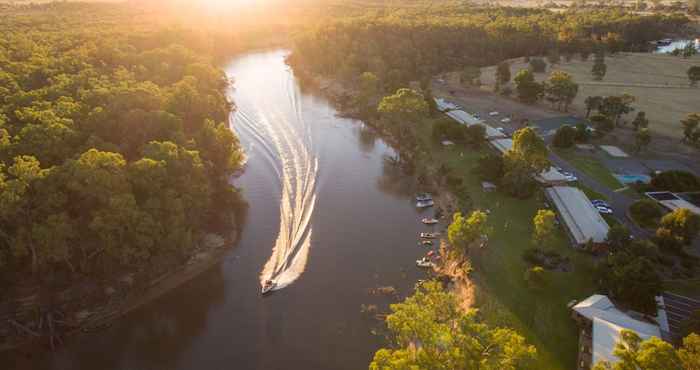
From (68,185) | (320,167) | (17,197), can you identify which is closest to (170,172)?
(68,185)

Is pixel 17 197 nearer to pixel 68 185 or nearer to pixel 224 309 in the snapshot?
pixel 68 185

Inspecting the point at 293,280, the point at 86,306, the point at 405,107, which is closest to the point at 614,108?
the point at 405,107

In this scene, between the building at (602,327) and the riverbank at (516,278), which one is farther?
the riverbank at (516,278)

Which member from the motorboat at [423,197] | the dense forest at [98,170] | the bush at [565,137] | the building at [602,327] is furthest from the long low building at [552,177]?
the dense forest at [98,170]

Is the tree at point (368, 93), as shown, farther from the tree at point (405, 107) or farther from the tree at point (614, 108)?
the tree at point (614, 108)

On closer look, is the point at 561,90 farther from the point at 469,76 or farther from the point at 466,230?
the point at 466,230

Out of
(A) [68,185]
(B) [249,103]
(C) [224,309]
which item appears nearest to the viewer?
(A) [68,185]
